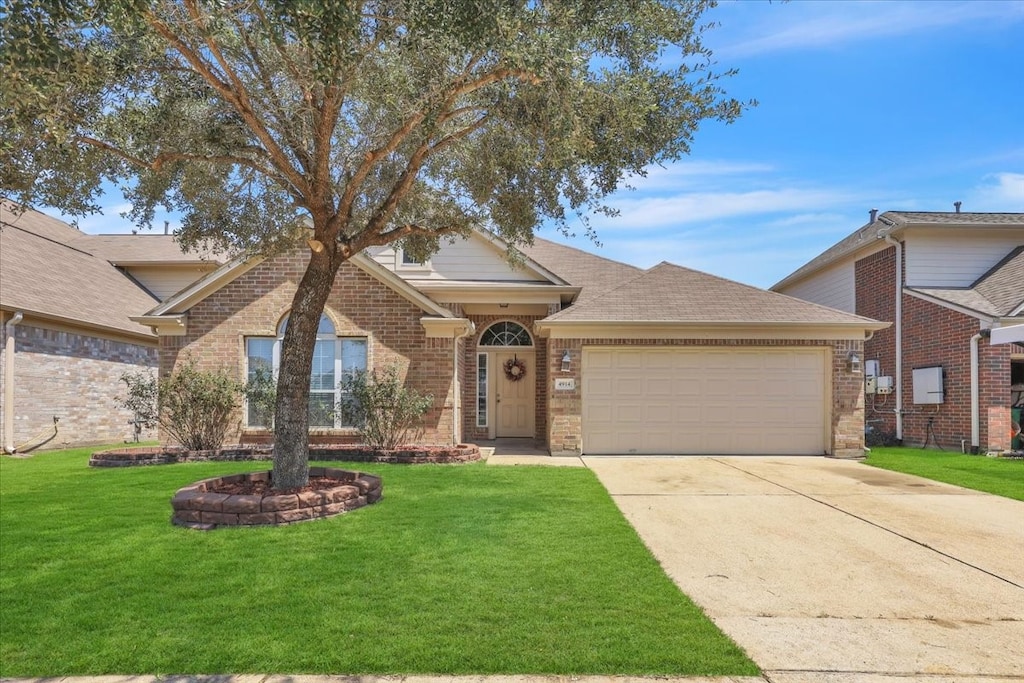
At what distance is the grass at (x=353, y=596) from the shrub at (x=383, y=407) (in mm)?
4360

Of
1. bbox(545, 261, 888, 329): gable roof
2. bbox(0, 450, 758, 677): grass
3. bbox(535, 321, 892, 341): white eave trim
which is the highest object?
bbox(545, 261, 888, 329): gable roof

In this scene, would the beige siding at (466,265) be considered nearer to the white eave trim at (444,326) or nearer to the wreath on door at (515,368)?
the wreath on door at (515,368)

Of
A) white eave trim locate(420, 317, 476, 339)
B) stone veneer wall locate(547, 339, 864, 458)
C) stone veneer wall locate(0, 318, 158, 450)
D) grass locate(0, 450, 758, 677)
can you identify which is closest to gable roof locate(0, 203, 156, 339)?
stone veneer wall locate(0, 318, 158, 450)

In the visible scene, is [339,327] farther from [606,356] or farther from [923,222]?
[923,222]

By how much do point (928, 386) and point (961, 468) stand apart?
3999mm

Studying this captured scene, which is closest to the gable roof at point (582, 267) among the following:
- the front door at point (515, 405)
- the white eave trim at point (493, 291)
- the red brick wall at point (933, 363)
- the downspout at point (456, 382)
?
the white eave trim at point (493, 291)

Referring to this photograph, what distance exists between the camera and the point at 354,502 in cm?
719

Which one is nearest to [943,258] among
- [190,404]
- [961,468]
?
[961,468]

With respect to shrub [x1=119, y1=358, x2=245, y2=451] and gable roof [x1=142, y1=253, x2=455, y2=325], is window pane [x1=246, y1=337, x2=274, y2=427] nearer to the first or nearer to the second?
shrub [x1=119, y1=358, x2=245, y2=451]

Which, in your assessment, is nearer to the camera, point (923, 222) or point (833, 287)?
point (923, 222)

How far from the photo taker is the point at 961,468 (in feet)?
36.0

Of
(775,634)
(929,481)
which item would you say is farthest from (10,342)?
(929,481)

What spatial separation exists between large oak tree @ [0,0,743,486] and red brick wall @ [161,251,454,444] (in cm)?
271

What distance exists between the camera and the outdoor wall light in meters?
12.5
